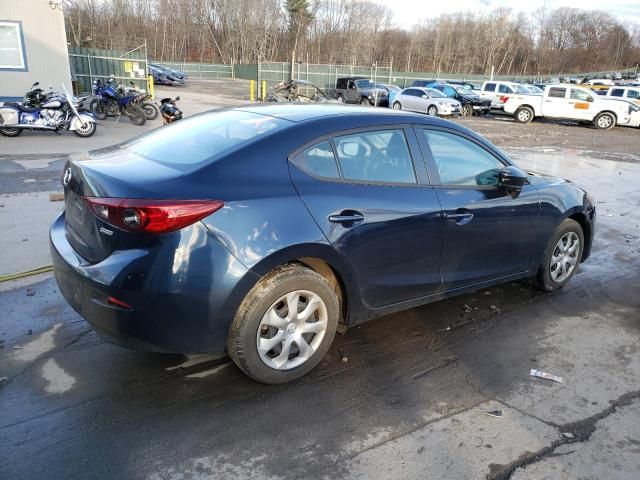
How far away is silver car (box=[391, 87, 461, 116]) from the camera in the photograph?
960 inches

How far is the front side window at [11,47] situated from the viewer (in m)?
15.5

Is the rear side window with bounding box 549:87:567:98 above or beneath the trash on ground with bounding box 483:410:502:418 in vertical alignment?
above

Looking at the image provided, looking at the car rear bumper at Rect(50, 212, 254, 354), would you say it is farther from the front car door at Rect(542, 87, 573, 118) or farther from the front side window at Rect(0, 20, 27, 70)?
the front car door at Rect(542, 87, 573, 118)

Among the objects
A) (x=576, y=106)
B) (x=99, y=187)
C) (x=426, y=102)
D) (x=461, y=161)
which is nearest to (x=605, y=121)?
(x=576, y=106)

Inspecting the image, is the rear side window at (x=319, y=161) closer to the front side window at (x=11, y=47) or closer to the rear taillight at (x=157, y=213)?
the rear taillight at (x=157, y=213)

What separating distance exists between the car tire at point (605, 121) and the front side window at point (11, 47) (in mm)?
23687

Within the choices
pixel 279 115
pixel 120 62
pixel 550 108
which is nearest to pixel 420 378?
pixel 279 115

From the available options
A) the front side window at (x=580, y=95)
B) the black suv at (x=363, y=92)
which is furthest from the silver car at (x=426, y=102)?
the front side window at (x=580, y=95)

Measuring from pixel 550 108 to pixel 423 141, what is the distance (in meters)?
24.3

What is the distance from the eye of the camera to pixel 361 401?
308 cm

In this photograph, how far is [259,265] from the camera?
110 inches

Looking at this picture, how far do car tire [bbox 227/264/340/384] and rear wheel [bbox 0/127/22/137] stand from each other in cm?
1241

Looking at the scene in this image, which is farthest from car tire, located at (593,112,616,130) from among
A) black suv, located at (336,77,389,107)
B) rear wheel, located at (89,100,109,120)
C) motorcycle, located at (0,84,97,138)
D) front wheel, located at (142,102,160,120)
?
motorcycle, located at (0,84,97,138)

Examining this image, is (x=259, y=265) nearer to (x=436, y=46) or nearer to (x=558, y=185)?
(x=558, y=185)
